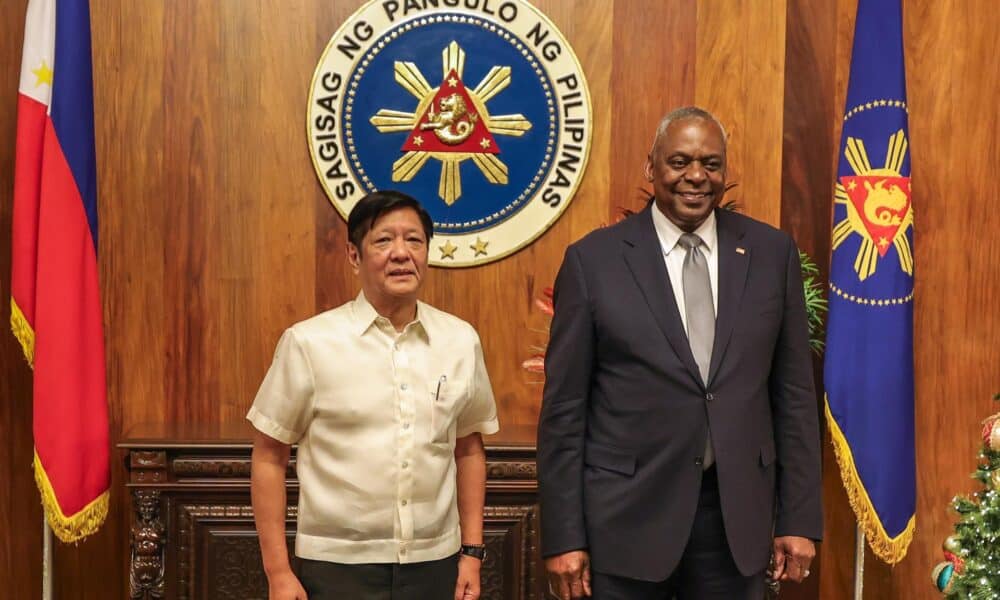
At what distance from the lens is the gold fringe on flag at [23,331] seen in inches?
132

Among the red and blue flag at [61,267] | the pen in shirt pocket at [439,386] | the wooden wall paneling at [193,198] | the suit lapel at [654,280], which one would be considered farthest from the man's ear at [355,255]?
the wooden wall paneling at [193,198]

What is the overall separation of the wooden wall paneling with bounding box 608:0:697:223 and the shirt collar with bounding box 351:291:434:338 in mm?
1657

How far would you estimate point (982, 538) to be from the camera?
286 cm

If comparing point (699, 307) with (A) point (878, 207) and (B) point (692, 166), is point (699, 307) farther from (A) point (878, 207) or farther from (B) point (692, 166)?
(A) point (878, 207)

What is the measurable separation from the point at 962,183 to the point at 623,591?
2228 millimetres

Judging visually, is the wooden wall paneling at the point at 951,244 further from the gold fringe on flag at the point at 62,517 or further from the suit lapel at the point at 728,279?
the gold fringe on flag at the point at 62,517

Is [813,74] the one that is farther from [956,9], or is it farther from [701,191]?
[701,191]

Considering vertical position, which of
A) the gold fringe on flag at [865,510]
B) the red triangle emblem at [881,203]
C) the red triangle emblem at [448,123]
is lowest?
the gold fringe on flag at [865,510]

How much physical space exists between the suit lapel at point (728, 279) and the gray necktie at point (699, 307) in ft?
0.06

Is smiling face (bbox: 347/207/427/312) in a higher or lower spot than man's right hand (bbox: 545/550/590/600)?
higher

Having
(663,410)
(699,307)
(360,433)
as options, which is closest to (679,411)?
(663,410)

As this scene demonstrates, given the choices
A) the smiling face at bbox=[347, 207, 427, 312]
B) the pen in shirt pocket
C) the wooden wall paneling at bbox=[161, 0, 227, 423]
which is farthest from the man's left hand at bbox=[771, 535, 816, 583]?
the wooden wall paneling at bbox=[161, 0, 227, 423]

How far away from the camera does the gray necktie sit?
223 cm

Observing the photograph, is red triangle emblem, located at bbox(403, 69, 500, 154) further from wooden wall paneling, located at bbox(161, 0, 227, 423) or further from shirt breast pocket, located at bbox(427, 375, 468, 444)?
shirt breast pocket, located at bbox(427, 375, 468, 444)
